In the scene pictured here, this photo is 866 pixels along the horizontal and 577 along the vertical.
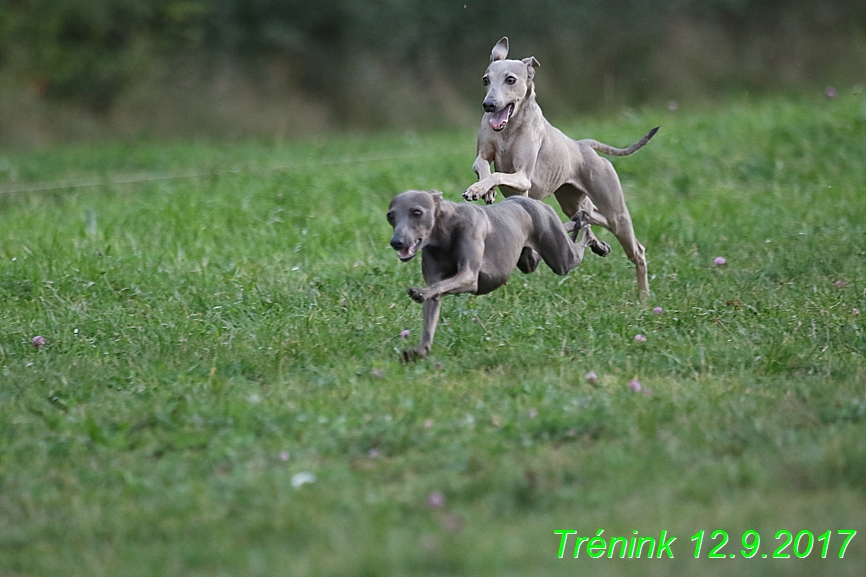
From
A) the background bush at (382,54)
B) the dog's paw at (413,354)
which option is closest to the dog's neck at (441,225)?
the dog's paw at (413,354)

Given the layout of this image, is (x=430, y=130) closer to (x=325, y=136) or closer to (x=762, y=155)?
(x=325, y=136)

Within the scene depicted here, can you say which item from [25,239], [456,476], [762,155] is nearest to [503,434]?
[456,476]

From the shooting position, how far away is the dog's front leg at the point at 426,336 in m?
5.77

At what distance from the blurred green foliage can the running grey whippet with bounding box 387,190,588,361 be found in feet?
53.7

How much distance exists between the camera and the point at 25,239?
926cm

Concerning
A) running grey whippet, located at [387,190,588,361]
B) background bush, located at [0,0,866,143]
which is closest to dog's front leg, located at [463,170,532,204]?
running grey whippet, located at [387,190,588,361]

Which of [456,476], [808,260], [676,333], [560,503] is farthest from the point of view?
[808,260]

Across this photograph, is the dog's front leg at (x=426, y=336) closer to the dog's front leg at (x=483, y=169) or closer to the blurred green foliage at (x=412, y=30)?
the dog's front leg at (x=483, y=169)

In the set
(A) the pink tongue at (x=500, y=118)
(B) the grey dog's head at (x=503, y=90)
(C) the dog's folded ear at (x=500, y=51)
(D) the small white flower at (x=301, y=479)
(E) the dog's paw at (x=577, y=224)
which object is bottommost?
(D) the small white flower at (x=301, y=479)

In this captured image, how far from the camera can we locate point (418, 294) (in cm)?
536

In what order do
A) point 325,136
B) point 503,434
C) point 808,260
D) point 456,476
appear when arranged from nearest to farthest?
1. point 456,476
2. point 503,434
3. point 808,260
4. point 325,136

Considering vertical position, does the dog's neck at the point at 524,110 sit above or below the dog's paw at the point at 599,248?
above

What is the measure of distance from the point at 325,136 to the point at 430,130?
2.12 metres

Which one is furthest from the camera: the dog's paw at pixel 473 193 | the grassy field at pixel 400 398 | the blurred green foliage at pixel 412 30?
Answer: the blurred green foliage at pixel 412 30
